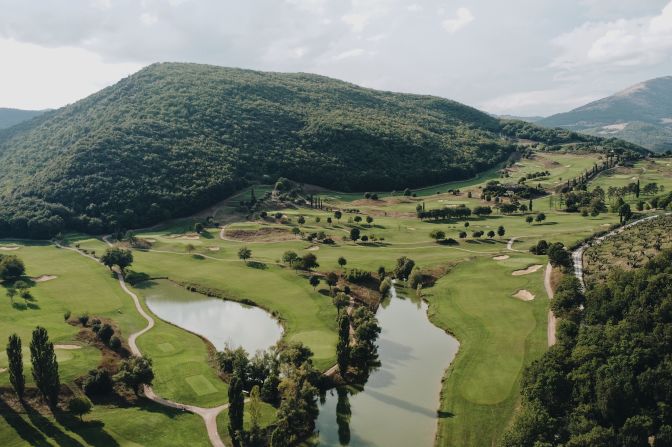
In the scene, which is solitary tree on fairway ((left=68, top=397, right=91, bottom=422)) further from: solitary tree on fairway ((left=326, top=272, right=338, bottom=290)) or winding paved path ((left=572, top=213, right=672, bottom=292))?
winding paved path ((left=572, top=213, right=672, bottom=292))

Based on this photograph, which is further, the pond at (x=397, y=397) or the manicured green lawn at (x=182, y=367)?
the manicured green lawn at (x=182, y=367)

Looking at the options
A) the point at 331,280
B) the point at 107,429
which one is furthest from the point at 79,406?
the point at 331,280

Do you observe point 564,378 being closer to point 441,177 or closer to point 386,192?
point 386,192

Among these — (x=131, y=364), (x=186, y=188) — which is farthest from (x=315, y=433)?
(x=186, y=188)

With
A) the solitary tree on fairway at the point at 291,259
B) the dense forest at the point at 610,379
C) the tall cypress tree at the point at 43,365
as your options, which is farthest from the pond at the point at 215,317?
the dense forest at the point at 610,379

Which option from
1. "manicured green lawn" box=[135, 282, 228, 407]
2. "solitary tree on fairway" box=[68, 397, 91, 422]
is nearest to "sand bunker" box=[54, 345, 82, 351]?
"manicured green lawn" box=[135, 282, 228, 407]

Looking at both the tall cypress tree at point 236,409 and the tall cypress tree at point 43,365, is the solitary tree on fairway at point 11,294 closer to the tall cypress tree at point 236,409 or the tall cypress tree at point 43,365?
the tall cypress tree at point 43,365
